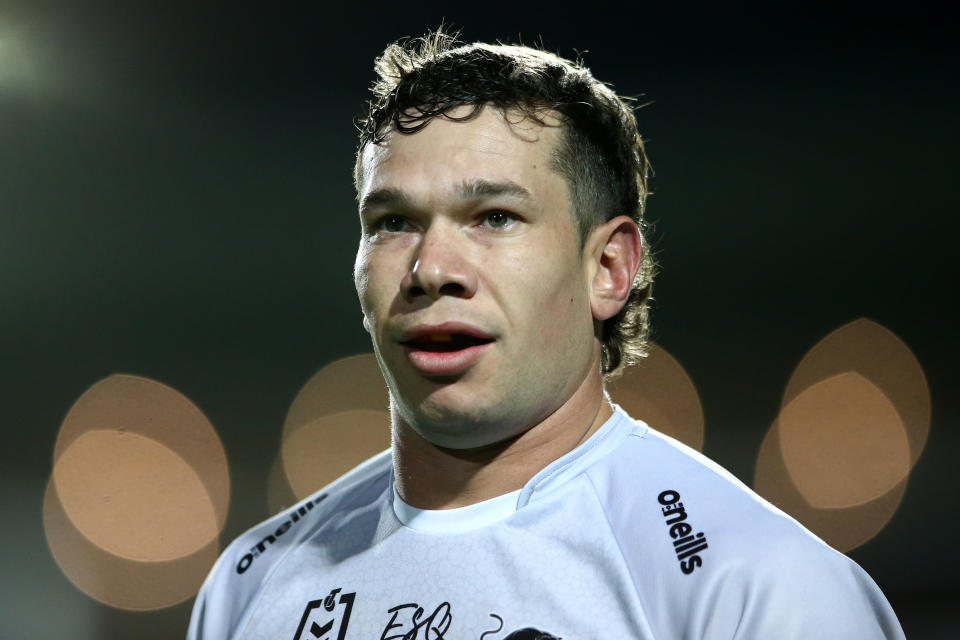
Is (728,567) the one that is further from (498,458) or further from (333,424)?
(333,424)

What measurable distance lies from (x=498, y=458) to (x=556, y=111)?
2.21 feet

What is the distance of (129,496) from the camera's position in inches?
177

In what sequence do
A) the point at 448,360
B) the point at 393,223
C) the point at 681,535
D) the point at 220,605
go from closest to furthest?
the point at 681,535 → the point at 448,360 → the point at 393,223 → the point at 220,605

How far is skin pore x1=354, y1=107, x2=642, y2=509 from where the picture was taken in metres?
1.61

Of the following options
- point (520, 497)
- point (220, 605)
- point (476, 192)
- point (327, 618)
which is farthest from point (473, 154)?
point (220, 605)

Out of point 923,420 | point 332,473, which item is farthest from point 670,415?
point 332,473

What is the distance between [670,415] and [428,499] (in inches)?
128

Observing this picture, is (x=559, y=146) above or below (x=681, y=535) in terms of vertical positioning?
above

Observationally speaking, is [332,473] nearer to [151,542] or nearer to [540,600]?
[151,542]

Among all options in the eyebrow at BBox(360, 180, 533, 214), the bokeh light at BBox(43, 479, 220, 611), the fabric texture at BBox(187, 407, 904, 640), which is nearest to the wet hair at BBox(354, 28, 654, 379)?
the eyebrow at BBox(360, 180, 533, 214)

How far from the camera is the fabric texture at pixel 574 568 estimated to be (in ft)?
4.57

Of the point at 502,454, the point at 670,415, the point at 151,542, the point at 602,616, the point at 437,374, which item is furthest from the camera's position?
the point at 670,415

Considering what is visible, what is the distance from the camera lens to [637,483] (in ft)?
5.45

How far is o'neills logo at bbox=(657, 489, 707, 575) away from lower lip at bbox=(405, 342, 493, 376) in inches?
16.1
